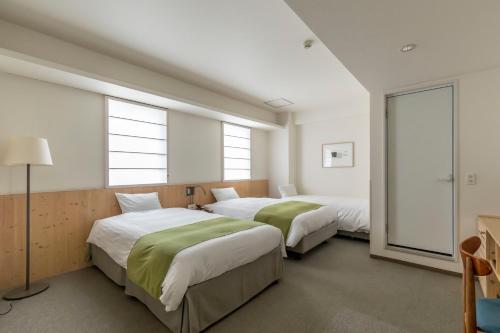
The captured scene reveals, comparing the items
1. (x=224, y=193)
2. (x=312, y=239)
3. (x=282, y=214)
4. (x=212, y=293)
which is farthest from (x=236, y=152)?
(x=212, y=293)

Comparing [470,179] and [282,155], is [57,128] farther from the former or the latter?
[470,179]

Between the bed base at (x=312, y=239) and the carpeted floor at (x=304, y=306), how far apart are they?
37 centimetres

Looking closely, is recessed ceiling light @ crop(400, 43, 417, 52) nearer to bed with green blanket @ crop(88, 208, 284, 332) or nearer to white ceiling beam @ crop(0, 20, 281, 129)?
bed with green blanket @ crop(88, 208, 284, 332)

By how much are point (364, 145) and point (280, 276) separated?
380 centimetres

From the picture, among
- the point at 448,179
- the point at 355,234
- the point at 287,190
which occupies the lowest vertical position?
the point at 355,234

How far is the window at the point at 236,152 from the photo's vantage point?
5.35 meters

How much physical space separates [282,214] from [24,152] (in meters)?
3.09

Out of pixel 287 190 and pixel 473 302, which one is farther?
pixel 287 190

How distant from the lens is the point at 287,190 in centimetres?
565

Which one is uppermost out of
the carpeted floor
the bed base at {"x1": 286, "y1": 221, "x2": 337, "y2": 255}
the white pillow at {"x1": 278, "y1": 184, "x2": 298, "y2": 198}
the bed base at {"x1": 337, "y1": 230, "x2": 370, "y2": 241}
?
the white pillow at {"x1": 278, "y1": 184, "x2": 298, "y2": 198}

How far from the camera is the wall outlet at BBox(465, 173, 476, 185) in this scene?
2.62 m

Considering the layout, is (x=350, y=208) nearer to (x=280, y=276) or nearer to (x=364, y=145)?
(x=364, y=145)

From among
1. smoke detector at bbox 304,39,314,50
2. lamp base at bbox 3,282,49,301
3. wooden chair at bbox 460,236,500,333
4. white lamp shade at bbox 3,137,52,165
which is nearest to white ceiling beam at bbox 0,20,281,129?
white lamp shade at bbox 3,137,52,165

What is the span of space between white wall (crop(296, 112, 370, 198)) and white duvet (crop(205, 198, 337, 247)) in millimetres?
1511
